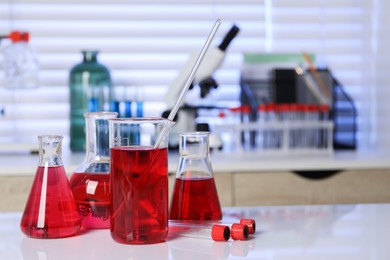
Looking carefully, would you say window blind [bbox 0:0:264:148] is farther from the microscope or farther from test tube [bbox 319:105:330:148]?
test tube [bbox 319:105:330:148]

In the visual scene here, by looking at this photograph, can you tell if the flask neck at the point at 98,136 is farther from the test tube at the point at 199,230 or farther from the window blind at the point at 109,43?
the window blind at the point at 109,43

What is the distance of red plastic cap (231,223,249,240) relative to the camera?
1021mm

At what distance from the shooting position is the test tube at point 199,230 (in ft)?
3.32

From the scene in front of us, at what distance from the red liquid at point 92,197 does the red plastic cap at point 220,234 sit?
0.60 ft

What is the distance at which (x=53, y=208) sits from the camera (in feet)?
3.28

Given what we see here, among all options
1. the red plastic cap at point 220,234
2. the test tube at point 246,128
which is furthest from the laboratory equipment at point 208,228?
the test tube at point 246,128

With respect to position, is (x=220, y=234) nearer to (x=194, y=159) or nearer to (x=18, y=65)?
(x=194, y=159)

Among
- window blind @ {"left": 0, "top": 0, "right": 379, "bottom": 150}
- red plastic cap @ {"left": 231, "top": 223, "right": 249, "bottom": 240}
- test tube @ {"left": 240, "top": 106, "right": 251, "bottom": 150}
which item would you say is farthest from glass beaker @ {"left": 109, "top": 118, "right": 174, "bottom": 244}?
window blind @ {"left": 0, "top": 0, "right": 379, "bottom": 150}

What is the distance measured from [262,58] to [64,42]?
772 mm

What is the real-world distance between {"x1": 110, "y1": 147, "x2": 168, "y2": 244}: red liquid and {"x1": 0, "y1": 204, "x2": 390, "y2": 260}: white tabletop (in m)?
0.02

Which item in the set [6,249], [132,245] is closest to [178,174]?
[132,245]

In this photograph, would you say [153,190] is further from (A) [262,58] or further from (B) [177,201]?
(A) [262,58]

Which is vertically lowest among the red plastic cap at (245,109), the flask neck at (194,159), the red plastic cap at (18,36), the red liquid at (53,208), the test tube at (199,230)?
the test tube at (199,230)

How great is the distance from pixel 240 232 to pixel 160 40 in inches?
68.0
